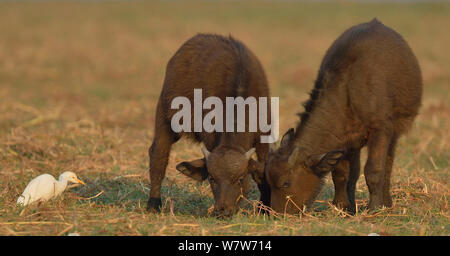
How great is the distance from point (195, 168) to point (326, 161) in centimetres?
147

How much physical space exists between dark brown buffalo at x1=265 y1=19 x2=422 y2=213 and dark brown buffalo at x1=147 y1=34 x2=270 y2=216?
38 centimetres

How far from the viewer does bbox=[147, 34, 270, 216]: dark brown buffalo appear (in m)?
6.71

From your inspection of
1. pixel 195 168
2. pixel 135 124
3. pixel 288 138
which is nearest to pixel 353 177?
pixel 288 138

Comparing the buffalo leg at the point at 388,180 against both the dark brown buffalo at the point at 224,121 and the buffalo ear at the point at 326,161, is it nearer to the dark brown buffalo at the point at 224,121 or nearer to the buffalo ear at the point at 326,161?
the buffalo ear at the point at 326,161

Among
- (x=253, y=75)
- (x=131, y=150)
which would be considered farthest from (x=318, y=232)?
(x=131, y=150)

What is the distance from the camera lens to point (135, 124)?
13.7 meters

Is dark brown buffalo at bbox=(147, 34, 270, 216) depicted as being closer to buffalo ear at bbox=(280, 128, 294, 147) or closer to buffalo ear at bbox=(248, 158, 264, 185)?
buffalo ear at bbox=(248, 158, 264, 185)

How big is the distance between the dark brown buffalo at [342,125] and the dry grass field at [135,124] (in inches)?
15.0

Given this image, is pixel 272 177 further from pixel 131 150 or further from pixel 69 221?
pixel 131 150

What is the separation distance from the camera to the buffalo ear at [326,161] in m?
6.86

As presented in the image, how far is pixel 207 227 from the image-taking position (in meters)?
6.20

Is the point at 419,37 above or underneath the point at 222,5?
underneath

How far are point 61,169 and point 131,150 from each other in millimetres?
1645

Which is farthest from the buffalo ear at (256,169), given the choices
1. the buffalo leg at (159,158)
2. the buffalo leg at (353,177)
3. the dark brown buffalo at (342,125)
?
the buffalo leg at (353,177)
